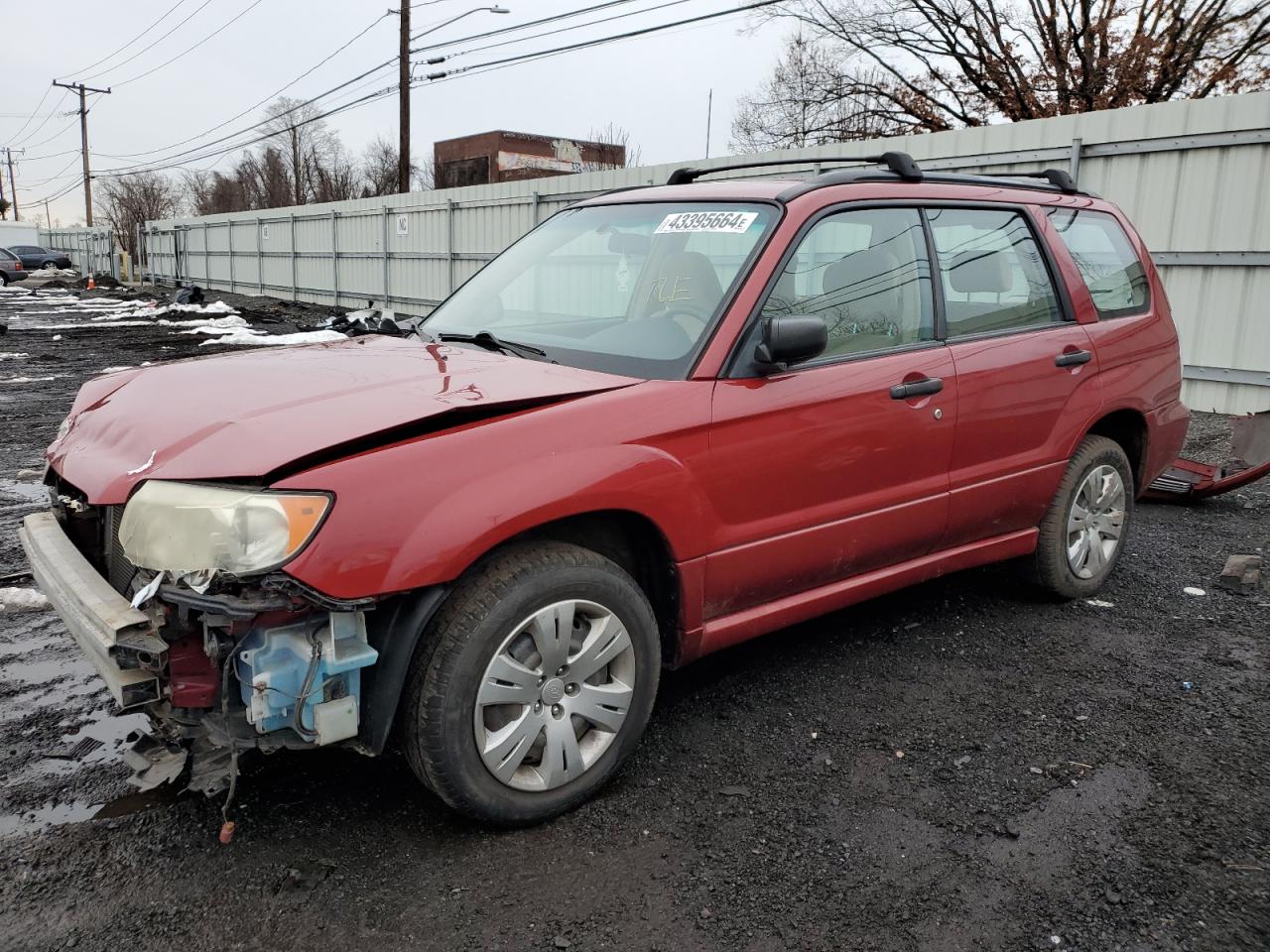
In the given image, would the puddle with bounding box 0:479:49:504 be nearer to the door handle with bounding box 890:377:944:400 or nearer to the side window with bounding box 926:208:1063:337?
the door handle with bounding box 890:377:944:400

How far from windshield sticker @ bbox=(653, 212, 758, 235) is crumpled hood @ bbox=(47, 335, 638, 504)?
0.80 meters

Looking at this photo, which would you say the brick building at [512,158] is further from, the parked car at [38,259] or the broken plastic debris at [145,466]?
the broken plastic debris at [145,466]

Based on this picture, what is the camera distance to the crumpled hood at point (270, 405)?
8.27 feet

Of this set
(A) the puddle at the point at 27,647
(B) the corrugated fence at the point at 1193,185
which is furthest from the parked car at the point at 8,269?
(A) the puddle at the point at 27,647

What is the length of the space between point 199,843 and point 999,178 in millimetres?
4073

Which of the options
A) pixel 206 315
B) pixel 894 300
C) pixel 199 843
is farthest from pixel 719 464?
pixel 206 315

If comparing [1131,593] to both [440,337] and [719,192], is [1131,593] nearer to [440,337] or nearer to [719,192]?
[719,192]

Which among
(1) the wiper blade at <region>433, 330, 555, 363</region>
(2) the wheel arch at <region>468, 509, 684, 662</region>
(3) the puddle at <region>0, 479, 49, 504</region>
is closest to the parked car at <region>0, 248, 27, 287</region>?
(3) the puddle at <region>0, 479, 49, 504</region>

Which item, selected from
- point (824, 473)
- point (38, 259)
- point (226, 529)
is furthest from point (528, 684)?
point (38, 259)

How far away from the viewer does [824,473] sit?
11.1 ft

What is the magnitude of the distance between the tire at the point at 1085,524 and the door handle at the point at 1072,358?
410 mm

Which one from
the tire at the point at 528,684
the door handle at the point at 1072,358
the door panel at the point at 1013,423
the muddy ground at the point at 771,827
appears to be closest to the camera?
the muddy ground at the point at 771,827

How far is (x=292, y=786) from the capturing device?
304 cm

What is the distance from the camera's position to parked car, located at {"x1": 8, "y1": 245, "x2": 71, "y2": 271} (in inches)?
2275
